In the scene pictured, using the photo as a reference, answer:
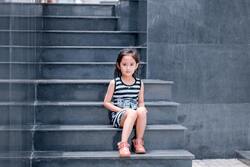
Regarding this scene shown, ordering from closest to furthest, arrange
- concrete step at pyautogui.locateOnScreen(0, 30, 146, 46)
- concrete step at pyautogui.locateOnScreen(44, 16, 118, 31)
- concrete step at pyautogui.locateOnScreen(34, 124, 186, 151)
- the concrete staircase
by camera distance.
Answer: the concrete staircase, concrete step at pyautogui.locateOnScreen(34, 124, 186, 151), concrete step at pyautogui.locateOnScreen(0, 30, 146, 46), concrete step at pyautogui.locateOnScreen(44, 16, 118, 31)

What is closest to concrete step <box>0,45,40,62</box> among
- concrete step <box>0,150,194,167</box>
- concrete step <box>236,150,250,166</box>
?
concrete step <box>0,150,194,167</box>

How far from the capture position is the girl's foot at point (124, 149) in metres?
3.99

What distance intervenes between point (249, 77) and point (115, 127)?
7.92 feet

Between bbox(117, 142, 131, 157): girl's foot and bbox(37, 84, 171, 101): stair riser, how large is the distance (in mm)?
755

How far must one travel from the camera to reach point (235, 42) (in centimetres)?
598

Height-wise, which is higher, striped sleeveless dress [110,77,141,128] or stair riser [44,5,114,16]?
stair riser [44,5,114,16]

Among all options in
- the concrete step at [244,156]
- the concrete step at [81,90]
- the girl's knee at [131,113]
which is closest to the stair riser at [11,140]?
the girl's knee at [131,113]

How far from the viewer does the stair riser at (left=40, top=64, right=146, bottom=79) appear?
17.7 feet

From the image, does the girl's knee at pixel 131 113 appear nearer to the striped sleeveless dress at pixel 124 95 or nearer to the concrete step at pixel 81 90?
the striped sleeveless dress at pixel 124 95

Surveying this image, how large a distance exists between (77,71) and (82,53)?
0.52 m

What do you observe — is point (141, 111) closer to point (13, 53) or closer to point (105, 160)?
point (105, 160)

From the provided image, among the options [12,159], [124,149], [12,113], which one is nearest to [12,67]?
[12,113]

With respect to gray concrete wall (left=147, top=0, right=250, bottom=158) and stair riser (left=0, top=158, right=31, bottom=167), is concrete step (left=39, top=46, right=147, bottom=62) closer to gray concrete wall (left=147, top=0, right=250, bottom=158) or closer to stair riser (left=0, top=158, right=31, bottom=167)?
gray concrete wall (left=147, top=0, right=250, bottom=158)

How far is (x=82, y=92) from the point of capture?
185 inches
